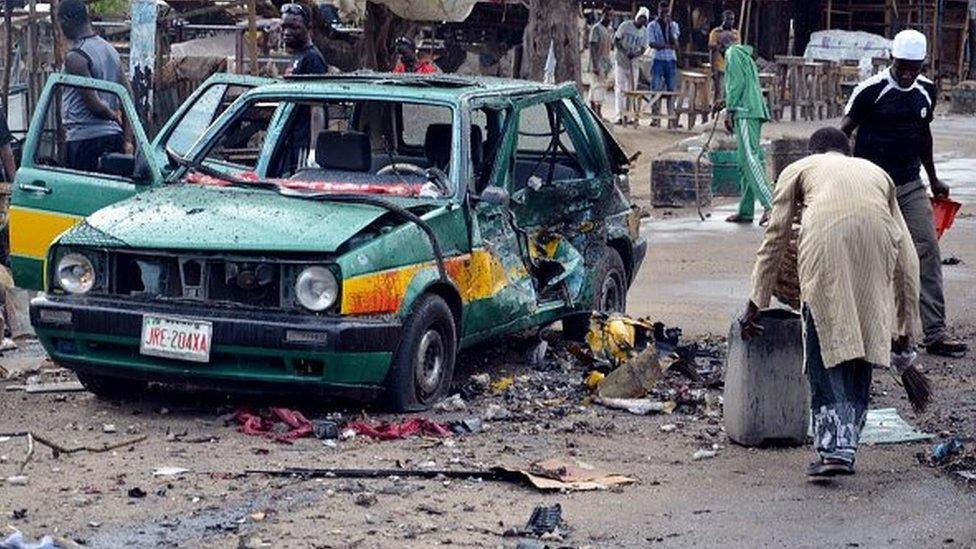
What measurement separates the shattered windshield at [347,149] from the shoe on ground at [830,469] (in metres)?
2.61

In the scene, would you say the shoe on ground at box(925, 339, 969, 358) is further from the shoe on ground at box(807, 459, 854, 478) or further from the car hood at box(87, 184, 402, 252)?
the car hood at box(87, 184, 402, 252)

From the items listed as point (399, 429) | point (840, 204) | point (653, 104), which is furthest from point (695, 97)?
point (840, 204)

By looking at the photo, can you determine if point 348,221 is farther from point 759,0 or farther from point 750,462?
point 759,0

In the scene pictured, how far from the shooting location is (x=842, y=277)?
7535mm

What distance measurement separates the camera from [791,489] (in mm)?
7516

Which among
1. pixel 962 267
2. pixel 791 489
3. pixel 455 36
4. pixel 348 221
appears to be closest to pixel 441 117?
pixel 348 221

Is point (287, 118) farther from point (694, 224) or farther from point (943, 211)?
point (694, 224)

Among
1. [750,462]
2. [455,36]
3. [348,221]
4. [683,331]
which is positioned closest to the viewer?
[750,462]

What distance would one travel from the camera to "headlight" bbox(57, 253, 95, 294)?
8719 mm

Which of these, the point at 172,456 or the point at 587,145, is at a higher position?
the point at 587,145

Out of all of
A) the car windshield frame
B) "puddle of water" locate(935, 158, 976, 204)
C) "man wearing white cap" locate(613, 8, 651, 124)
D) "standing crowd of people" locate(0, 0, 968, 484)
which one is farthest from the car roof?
"man wearing white cap" locate(613, 8, 651, 124)

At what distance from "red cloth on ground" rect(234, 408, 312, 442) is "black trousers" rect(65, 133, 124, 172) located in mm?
3467

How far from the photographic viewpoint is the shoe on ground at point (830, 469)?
7.52 metres

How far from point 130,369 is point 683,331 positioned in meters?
4.22
